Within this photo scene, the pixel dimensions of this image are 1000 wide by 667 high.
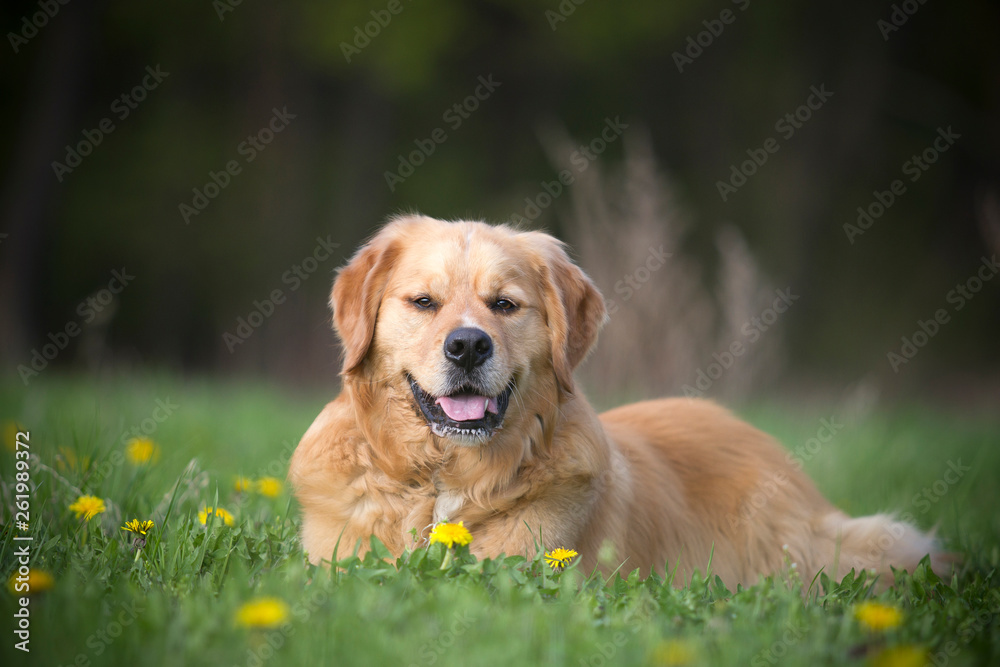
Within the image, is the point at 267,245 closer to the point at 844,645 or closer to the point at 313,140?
the point at 313,140

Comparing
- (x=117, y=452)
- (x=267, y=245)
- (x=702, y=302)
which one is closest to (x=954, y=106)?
(x=702, y=302)

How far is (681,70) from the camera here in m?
14.7

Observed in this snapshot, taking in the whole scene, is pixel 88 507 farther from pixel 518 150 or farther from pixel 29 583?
pixel 518 150

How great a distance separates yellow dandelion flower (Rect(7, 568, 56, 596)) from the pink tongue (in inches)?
52.6

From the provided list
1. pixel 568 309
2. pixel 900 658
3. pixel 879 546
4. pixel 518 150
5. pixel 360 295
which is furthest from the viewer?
pixel 518 150

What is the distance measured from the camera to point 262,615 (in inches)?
A: 76.6

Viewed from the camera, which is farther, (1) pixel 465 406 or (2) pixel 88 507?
(2) pixel 88 507

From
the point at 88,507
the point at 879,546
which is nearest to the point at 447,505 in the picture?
the point at 88,507

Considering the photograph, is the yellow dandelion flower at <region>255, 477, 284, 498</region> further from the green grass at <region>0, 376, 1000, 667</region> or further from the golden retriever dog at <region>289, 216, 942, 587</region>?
the golden retriever dog at <region>289, 216, 942, 587</region>

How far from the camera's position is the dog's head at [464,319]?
2.96m

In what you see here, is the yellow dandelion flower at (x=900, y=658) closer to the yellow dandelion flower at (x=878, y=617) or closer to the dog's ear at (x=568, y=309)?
the yellow dandelion flower at (x=878, y=617)

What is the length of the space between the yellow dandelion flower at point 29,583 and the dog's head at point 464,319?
1.19m

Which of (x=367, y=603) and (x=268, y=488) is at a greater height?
(x=367, y=603)

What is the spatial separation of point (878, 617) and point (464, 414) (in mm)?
1460
